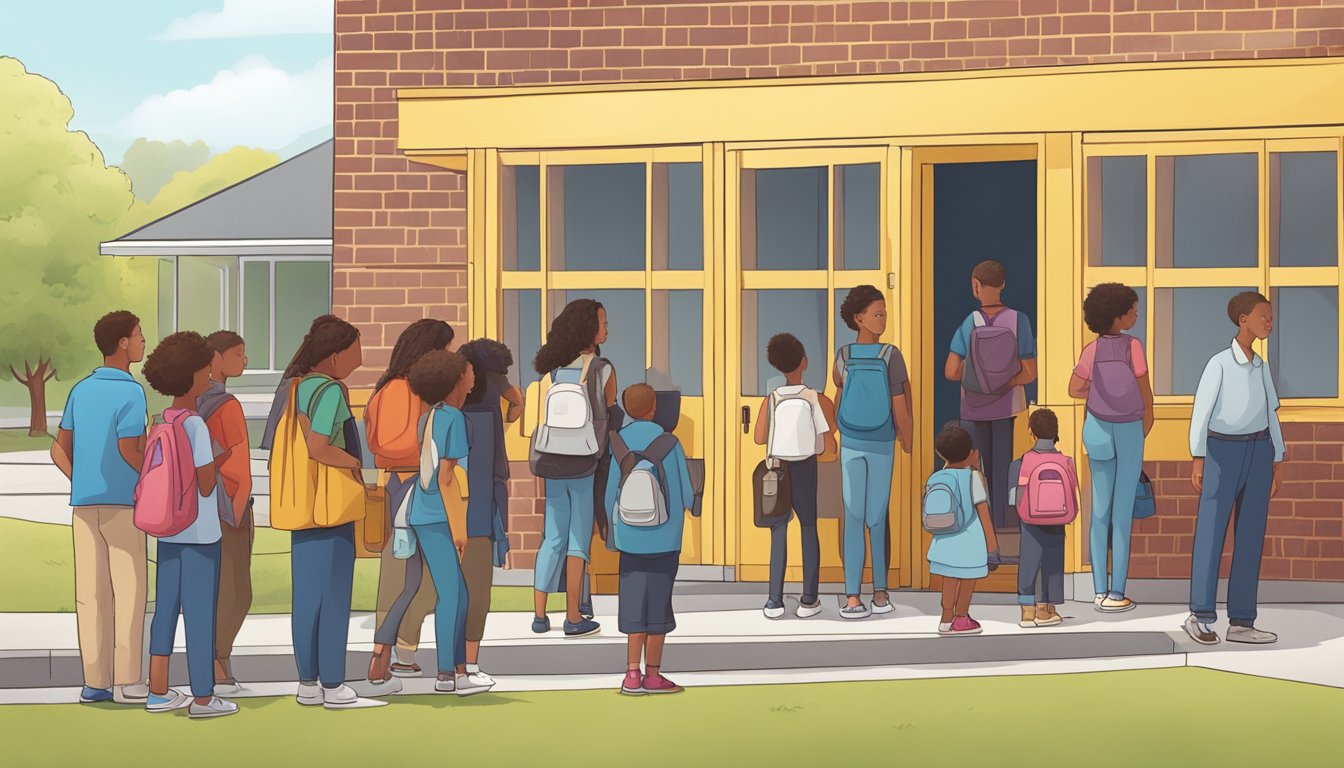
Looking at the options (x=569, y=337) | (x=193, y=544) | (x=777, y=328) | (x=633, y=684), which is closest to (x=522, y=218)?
(x=777, y=328)

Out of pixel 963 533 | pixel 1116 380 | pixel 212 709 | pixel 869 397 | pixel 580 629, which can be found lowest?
pixel 212 709

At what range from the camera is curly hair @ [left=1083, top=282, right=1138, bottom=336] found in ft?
31.2

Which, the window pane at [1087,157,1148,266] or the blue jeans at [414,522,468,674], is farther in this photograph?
the window pane at [1087,157,1148,266]

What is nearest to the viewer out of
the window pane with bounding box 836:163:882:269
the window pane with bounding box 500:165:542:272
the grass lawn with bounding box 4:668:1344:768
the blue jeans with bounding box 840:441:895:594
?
the grass lawn with bounding box 4:668:1344:768

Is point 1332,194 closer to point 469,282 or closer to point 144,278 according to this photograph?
point 469,282

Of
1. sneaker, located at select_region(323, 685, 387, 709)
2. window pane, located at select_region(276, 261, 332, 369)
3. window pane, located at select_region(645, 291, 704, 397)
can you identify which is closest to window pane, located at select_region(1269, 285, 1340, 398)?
window pane, located at select_region(645, 291, 704, 397)

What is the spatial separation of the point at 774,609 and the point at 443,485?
9.28 feet

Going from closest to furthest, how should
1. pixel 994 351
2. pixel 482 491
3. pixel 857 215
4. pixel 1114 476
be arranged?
pixel 482 491 → pixel 1114 476 → pixel 994 351 → pixel 857 215

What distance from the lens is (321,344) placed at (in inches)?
298

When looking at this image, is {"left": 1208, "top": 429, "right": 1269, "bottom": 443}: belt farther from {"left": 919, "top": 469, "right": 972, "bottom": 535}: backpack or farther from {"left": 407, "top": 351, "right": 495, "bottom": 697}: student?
{"left": 407, "top": 351, "right": 495, "bottom": 697}: student

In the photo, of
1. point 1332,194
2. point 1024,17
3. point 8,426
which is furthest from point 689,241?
point 8,426

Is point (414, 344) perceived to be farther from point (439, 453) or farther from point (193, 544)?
point (193, 544)

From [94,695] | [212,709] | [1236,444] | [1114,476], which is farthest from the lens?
[1114,476]

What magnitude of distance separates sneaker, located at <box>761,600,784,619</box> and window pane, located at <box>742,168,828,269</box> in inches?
88.6
